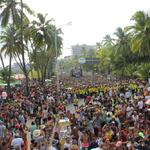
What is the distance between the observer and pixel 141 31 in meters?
54.5

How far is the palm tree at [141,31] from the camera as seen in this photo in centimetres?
5356

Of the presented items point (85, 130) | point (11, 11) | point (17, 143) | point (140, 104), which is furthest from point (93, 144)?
point (11, 11)

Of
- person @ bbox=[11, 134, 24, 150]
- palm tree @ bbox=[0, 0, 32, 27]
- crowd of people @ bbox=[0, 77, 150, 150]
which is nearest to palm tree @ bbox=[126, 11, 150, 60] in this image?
palm tree @ bbox=[0, 0, 32, 27]

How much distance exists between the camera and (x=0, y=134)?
18.4 metres

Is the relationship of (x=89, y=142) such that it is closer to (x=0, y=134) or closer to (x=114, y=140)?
(x=114, y=140)

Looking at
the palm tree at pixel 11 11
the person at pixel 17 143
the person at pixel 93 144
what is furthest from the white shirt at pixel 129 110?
the palm tree at pixel 11 11

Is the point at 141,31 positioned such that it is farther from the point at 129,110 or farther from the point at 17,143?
the point at 17,143

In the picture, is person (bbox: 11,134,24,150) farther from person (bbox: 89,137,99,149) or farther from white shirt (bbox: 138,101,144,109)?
white shirt (bbox: 138,101,144,109)

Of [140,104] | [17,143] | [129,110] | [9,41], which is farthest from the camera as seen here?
[9,41]

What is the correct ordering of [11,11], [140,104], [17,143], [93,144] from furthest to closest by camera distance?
1. [11,11]
2. [140,104]
3. [17,143]
4. [93,144]

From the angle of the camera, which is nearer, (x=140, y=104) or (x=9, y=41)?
(x=140, y=104)

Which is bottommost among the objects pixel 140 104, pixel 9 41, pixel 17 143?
pixel 17 143

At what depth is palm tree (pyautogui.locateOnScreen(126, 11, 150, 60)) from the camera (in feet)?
176

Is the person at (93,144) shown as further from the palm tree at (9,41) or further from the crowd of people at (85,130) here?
the palm tree at (9,41)
